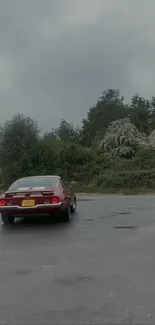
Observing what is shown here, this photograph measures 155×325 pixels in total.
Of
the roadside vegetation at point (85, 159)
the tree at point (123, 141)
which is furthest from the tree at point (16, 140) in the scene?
the tree at point (123, 141)

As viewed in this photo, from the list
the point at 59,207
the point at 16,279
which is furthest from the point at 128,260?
the point at 59,207

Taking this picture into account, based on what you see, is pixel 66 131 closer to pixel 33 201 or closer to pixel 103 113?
pixel 103 113

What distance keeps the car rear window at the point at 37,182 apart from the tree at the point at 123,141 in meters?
26.9

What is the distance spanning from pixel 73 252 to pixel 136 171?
23394 mm

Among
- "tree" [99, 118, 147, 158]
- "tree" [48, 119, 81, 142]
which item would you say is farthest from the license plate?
"tree" [48, 119, 81, 142]

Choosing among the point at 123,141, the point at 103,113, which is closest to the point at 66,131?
the point at 103,113

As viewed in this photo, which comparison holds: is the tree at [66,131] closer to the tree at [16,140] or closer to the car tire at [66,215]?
the tree at [16,140]

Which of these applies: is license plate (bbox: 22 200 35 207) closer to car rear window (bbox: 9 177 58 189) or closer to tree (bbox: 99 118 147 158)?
car rear window (bbox: 9 177 58 189)

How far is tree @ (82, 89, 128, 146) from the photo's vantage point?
6198 centimetres

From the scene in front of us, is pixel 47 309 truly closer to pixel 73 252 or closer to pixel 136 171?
pixel 73 252

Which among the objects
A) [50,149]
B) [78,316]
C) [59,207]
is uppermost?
[50,149]

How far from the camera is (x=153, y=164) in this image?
32.4 metres

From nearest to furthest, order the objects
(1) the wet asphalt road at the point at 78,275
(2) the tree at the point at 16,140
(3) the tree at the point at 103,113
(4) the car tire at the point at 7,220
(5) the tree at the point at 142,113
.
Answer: (1) the wet asphalt road at the point at 78,275, (4) the car tire at the point at 7,220, (2) the tree at the point at 16,140, (5) the tree at the point at 142,113, (3) the tree at the point at 103,113

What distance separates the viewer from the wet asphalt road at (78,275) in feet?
14.0
